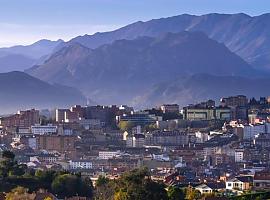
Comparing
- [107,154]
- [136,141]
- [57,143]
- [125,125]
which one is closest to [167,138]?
[136,141]

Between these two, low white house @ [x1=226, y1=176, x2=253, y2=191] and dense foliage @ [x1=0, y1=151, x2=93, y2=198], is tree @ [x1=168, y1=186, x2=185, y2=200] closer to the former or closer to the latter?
dense foliage @ [x1=0, y1=151, x2=93, y2=198]

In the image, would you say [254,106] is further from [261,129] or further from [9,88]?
[9,88]

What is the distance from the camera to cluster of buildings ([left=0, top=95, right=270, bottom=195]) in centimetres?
5047

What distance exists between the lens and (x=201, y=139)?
67812 millimetres

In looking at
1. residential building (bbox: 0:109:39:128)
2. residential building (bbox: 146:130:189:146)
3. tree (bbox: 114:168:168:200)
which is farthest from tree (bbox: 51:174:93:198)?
residential building (bbox: 0:109:39:128)

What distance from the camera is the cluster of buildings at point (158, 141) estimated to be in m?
50.5

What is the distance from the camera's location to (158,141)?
6762 centimetres

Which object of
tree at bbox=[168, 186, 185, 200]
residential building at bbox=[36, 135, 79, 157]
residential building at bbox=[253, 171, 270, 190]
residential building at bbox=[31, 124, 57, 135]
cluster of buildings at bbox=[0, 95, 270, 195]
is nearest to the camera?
tree at bbox=[168, 186, 185, 200]

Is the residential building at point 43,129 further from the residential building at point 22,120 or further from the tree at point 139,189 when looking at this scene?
the tree at point 139,189

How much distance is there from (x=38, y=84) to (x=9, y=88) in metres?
6.50

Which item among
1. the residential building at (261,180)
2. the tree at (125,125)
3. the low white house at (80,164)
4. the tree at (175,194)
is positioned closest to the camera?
the tree at (175,194)

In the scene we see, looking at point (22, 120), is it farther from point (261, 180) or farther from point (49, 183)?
point (49, 183)

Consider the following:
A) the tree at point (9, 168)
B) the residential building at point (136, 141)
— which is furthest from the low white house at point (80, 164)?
the tree at point (9, 168)

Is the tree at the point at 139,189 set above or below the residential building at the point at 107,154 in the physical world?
above
